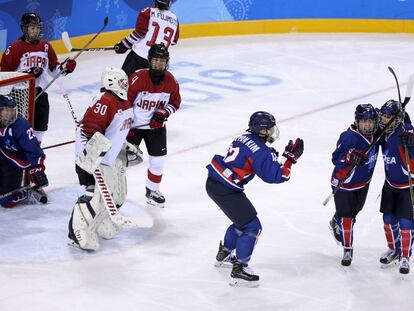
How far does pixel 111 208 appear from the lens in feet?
16.1

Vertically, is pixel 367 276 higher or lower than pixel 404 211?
lower

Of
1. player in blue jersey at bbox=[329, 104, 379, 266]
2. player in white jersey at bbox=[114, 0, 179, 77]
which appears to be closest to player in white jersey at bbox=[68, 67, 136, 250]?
player in blue jersey at bbox=[329, 104, 379, 266]

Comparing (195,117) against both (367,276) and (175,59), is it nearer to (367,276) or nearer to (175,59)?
(175,59)

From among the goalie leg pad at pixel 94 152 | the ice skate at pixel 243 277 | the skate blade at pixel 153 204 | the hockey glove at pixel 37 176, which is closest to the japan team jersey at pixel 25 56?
the hockey glove at pixel 37 176

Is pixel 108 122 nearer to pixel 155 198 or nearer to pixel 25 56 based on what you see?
pixel 155 198

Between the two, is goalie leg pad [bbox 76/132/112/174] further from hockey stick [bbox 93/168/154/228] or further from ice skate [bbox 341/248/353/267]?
ice skate [bbox 341/248/353/267]

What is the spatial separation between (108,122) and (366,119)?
1.33 meters

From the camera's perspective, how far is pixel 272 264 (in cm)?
501

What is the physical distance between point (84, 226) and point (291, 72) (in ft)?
16.2

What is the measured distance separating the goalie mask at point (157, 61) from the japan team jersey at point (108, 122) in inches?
23.1

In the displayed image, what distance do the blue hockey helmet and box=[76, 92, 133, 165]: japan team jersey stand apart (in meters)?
1.34

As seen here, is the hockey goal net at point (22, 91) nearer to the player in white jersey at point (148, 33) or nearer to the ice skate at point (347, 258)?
the player in white jersey at point (148, 33)

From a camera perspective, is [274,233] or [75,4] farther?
[75,4]

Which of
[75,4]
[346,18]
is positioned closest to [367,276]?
[75,4]
